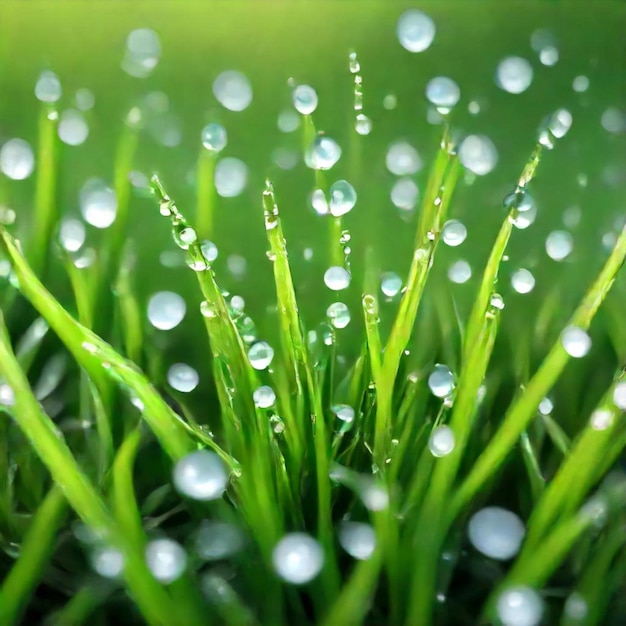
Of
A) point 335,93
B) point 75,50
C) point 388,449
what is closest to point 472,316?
point 388,449

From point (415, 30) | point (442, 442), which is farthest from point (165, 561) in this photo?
point (415, 30)

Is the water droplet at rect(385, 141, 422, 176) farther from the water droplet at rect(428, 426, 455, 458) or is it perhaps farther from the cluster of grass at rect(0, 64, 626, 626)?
the water droplet at rect(428, 426, 455, 458)

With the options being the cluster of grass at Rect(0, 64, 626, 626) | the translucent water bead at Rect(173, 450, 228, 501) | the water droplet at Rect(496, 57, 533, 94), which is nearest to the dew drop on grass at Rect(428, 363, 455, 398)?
the cluster of grass at Rect(0, 64, 626, 626)

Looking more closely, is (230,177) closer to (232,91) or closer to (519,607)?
(232,91)

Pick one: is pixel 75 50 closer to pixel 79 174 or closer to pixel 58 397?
pixel 79 174

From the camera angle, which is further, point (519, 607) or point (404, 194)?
point (404, 194)
